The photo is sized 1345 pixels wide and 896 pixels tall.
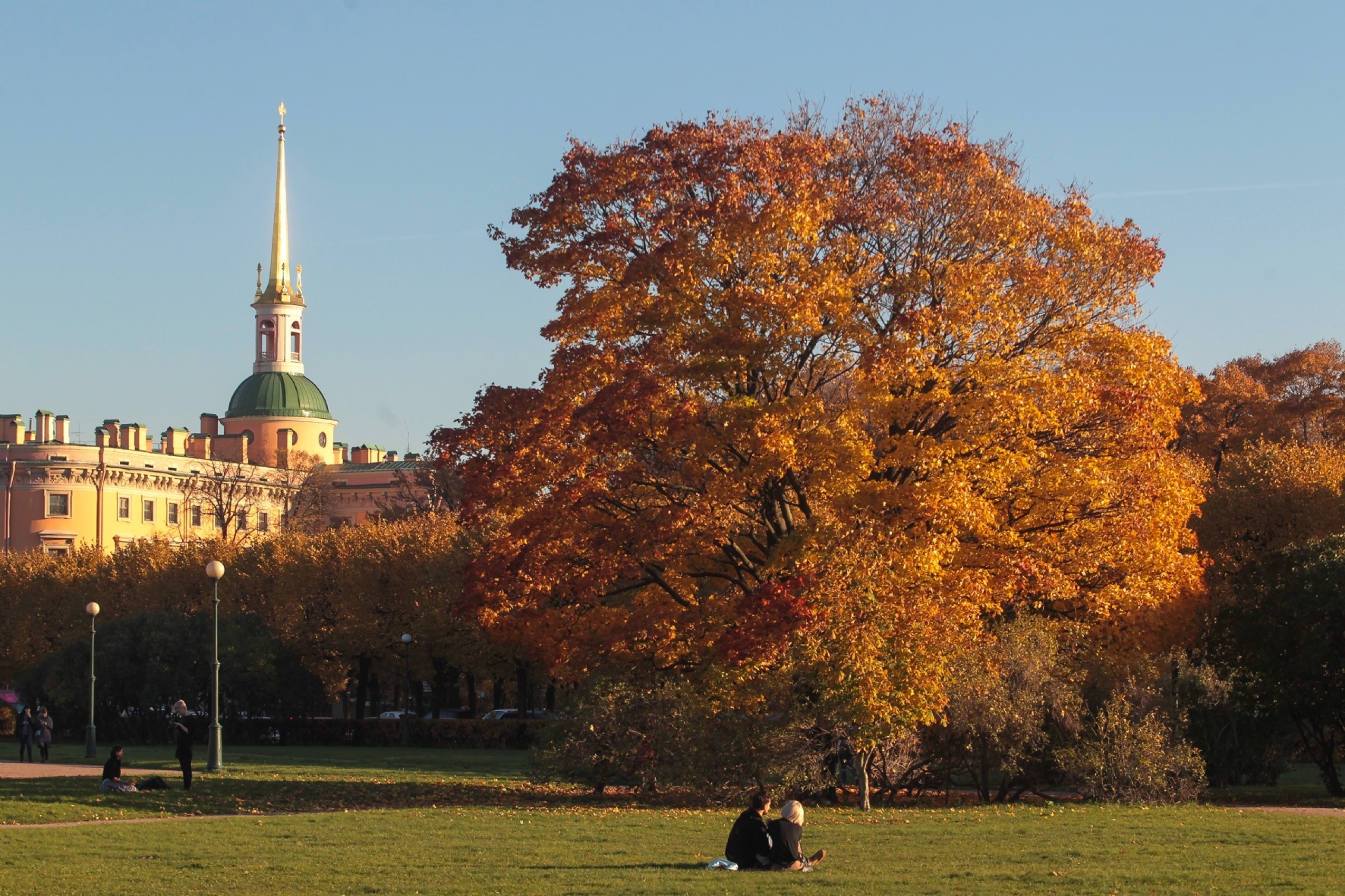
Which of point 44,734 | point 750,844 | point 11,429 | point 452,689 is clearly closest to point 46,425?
point 11,429

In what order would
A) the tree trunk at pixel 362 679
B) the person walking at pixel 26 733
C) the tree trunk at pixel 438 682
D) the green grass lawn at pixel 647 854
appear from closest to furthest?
1. the green grass lawn at pixel 647 854
2. the person walking at pixel 26 733
3. the tree trunk at pixel 438 682
4. the tree trunk at pixel 362 679

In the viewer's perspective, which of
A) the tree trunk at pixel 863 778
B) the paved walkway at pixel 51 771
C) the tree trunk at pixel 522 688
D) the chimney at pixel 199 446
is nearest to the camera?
the tree trunk at pixel 863 778

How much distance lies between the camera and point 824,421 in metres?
27.8

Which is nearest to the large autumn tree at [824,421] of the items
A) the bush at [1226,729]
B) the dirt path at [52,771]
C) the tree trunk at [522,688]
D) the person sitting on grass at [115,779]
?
the bush at [1226,729]

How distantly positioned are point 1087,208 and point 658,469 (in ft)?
34.1

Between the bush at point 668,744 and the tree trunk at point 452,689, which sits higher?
the tree trunk at point 452,689

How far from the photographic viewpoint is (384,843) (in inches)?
764

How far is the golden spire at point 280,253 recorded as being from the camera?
133875 mm

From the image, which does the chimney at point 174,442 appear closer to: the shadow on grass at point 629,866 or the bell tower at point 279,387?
the bell tower at point 279,387

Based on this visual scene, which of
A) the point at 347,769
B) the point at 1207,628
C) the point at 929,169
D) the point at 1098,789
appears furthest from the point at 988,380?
the point at 347,769

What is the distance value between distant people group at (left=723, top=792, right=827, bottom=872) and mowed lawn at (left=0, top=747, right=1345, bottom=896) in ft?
1.50

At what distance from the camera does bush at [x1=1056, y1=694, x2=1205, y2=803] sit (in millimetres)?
26719

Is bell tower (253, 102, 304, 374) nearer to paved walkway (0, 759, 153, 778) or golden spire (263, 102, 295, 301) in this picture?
golden spire (263, 102, 295, 301)

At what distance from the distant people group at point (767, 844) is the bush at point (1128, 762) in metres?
11.0
